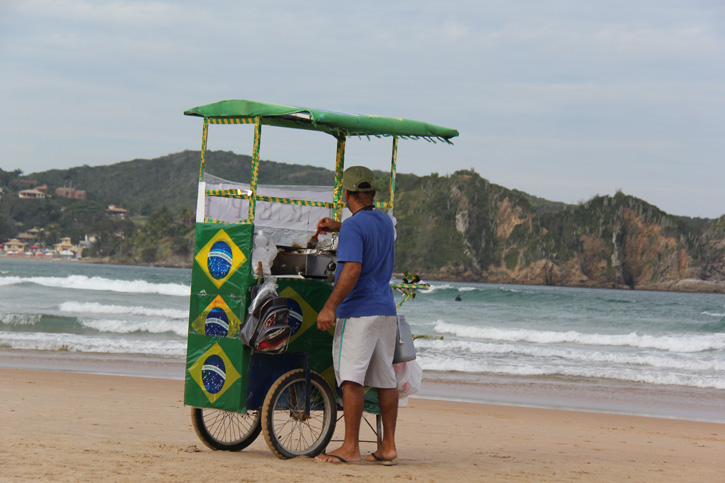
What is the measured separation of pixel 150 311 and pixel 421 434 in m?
19.8

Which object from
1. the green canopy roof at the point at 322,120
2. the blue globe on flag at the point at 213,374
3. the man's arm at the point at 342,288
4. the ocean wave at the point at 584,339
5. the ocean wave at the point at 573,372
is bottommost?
the ocean wave at the point at 584,339

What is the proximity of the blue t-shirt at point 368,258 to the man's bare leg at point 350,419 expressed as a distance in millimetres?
450

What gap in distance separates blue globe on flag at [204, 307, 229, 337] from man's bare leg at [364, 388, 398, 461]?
1.05 m

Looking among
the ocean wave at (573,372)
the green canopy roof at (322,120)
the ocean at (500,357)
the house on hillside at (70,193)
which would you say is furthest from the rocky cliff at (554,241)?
the green canopy roof at (322,120)

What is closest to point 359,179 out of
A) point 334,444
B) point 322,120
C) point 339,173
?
point 322,120

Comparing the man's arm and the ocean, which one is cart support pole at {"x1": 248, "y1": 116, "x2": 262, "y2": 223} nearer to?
the man's arm

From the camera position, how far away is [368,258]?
4609 mm

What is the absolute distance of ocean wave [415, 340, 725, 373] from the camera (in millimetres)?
15680

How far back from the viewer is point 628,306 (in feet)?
142

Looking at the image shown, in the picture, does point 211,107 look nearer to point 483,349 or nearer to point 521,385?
point 521,385

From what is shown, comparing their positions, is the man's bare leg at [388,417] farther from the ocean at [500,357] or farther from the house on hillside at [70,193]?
the house on hillside at [70,193]

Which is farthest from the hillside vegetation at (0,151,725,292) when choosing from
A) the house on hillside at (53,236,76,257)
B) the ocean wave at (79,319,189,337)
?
the ocean wave at (79,319,189,337)

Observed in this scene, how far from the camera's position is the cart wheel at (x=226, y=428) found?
5195mm

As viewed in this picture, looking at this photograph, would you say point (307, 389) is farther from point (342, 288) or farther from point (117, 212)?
point (117, 212)
